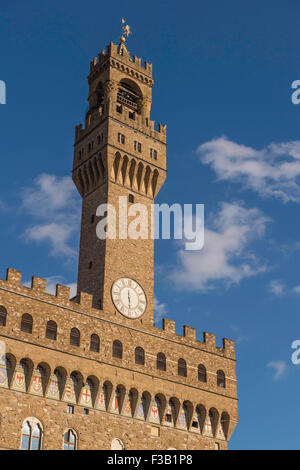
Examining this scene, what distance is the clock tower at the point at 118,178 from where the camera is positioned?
176 ft

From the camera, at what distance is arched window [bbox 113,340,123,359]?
50156 mm

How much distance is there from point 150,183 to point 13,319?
1922 centimetres

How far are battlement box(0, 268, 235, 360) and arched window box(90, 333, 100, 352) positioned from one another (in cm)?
156

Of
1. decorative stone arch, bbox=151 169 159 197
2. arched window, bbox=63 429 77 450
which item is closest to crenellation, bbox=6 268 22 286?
arched window, bbox=63 429 77 450

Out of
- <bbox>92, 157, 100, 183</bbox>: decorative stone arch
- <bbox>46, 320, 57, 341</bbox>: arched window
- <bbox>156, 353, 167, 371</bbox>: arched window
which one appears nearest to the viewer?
<bbox>46, 320, 57, 341</bbox>: arched window

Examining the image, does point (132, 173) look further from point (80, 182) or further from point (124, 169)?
point (80, 182)

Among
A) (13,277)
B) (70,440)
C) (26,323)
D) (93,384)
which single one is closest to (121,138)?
(13,277)

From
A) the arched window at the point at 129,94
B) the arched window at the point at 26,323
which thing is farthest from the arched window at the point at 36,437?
the arched window at the point at 129,94

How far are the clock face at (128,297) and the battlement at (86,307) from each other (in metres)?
1.71

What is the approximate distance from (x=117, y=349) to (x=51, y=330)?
5494mm

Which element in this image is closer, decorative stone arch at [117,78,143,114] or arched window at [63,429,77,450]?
arched window at [63,429,77,450]

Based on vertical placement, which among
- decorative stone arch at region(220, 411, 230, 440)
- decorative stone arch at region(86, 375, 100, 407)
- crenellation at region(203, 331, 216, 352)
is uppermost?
crenellation at region(203, 331, 216, 352)

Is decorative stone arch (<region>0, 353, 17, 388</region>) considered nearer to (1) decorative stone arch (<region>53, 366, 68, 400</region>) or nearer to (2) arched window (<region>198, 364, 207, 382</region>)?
(1) decorative stone arch (<region>53, 366, 68, 400</region>)

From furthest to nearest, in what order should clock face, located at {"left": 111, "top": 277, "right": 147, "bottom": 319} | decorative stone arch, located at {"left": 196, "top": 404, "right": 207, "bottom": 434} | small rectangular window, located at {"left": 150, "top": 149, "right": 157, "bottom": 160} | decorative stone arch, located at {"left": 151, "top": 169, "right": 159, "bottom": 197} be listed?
small rectangular window, located at {"left": 150, "top": 149, "right": 157, "bottom": 160}, decorative stone arch, located at {"left": 151, "top": 169, "right": 159, "bottom": 197}, decorative stone arch, located at {"left": 196, "top": 404, "right": 207, "bottom": 434}, clock face, located at {"left": 111, "top": 277, "right": 147, "bottom": 319}
